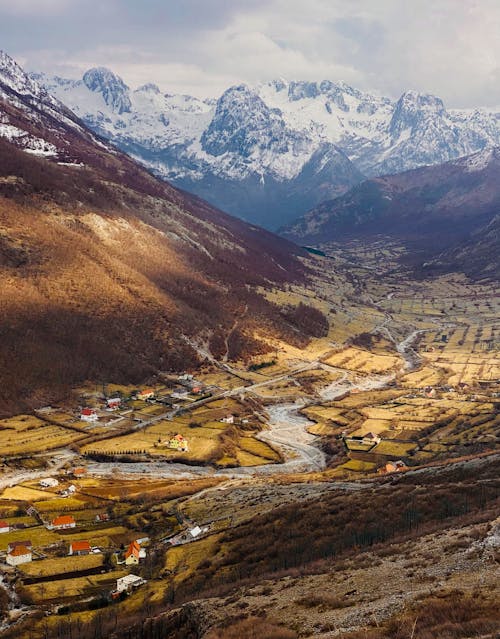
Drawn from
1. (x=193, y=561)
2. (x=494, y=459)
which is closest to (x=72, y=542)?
(x=193, y=561)

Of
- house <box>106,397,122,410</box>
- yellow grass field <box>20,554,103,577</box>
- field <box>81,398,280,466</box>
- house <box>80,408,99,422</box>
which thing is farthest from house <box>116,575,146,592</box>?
house <box>106,397,122,410</box>

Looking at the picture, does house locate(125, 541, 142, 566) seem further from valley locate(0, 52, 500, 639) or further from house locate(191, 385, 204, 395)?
house locate(191, 385, 204, 395)

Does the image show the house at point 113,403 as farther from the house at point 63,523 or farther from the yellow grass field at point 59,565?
the yellow grass field at point 59,565

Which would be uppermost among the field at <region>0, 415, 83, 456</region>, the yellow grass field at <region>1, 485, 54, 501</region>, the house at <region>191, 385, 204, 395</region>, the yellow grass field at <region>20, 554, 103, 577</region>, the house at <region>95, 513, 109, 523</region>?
the house at <region>191, 385, 204, 395</region>

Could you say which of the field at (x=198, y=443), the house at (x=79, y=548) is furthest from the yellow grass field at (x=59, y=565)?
the field at (x=198, y=443)

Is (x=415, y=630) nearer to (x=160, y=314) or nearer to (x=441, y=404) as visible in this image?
(x=441, y=404)

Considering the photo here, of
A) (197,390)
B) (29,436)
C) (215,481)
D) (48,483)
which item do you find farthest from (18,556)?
(197,390)

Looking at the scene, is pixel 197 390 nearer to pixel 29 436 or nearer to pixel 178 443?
pixel 178 443
